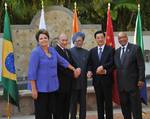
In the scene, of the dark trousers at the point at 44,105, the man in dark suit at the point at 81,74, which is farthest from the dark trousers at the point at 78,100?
the dark trousers at the point at 44,105

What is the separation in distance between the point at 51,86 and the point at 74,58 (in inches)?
53.8

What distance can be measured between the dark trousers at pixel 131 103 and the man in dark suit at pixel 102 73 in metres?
0.32

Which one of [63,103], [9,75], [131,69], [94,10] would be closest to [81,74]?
[63,103]

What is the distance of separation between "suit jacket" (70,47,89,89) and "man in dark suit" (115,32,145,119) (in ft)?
1.83

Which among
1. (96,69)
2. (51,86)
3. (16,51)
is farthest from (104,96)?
(16,51)

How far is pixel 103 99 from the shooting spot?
25.0 feet

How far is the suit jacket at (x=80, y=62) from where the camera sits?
24.5 feet

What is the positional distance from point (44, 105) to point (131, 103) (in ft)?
5.72

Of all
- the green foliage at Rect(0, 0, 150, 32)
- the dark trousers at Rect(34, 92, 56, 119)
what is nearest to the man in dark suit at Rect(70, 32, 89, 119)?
the dark trousers at Rect(34, 92, 56, 119)

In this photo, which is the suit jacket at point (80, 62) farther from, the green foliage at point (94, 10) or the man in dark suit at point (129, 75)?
the green foliage at point (94, 10)

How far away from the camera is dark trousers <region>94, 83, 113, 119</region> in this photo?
7.53 metres

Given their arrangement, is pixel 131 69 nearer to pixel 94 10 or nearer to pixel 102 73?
pixel 102 73

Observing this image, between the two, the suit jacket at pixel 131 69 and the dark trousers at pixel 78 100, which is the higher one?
the suit jacket at pixel 131 69

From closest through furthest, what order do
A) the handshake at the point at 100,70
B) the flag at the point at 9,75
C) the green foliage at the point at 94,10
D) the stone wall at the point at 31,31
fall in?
1. the handshake at the point at 100,70
2. the flag at the point at 9,75
3. the stone wall at the point at 31,31
4. the green foliage at the point at 94,10
